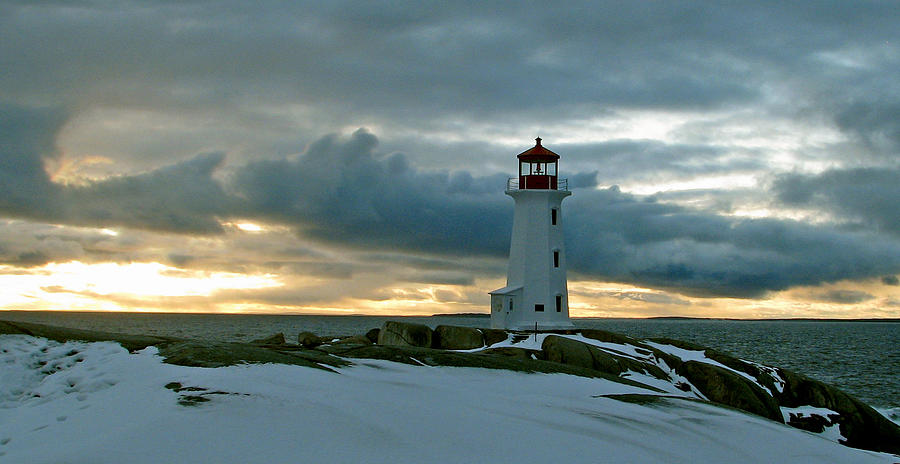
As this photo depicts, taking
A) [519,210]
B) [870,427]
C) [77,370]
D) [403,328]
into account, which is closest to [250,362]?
[77,370]

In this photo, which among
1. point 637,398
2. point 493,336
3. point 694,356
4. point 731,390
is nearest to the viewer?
point 637,398

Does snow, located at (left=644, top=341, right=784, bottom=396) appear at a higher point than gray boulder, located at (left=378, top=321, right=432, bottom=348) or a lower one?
lower

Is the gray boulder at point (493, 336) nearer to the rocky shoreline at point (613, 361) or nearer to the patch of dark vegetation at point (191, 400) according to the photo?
the rocky shoreline at point (613, 361)

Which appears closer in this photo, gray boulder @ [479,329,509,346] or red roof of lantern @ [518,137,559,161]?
gray boulder @ [479,329,509,346]

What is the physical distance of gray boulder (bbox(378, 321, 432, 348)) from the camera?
35.0 m

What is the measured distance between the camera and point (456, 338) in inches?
1385

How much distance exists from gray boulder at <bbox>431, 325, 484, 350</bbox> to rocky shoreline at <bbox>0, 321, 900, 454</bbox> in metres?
0.05

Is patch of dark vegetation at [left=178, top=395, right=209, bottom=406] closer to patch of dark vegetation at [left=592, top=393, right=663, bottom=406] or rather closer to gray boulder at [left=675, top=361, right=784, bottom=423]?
patch of dark vegetation at [left=592, top=393, right=663, bottom=406]

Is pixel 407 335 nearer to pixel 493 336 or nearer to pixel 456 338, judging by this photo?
pixel 456 338

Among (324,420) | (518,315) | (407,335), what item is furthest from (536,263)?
(324,420)

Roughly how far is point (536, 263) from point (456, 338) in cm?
840

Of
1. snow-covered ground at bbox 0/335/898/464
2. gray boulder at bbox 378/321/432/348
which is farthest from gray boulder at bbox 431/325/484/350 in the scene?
snow-covered ground at bbox 0/335/898/464

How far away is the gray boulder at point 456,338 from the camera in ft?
115

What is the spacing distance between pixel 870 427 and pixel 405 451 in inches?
1010
